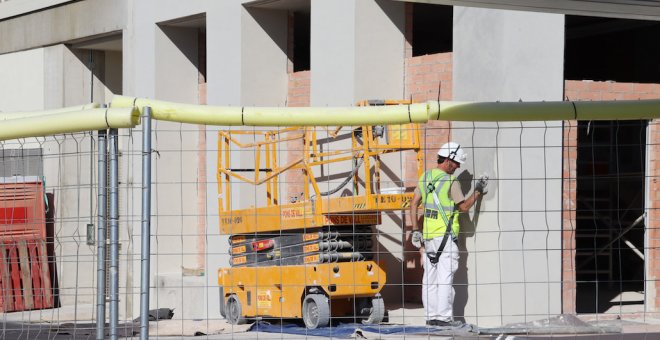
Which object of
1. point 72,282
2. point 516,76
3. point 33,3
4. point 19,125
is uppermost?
point 33,3

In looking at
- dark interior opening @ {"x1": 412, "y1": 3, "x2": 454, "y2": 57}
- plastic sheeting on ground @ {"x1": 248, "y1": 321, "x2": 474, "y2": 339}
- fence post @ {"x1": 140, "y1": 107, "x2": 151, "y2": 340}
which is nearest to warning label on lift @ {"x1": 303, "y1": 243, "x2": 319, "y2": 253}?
plastic sheeting on ground @ {"x1": 248, "y1": 321, "x2": 474, "y2": 339}

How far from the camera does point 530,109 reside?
718 cm

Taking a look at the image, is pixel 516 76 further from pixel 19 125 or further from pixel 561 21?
pixel 19 125

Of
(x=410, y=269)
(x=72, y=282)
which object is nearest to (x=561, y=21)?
(x=410, y=269)

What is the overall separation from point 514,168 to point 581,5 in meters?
4.71

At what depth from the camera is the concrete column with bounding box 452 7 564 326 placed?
39.4 ft

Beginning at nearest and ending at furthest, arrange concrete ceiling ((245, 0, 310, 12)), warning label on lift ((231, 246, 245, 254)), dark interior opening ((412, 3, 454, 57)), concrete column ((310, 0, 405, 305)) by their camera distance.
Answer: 1. warning label on lift ((231, 246, 245, 254))
2. concrete column ((310, 0, 405, 305))
3. concrete ceiling ((245, 0, 310, 12))
4. dark interior opening ((412, 3, 454, 57))

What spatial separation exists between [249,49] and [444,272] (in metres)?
5.68

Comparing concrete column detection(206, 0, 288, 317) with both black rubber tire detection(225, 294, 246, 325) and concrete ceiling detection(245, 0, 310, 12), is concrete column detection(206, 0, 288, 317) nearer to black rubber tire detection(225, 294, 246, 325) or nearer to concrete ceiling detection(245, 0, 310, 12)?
concrete ceiling detection(245, 0, 310, 12)

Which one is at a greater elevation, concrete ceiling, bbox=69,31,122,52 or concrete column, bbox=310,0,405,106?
concrete ceiling, bbox=69,31,122,52

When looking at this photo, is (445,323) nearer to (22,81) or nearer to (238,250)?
(238,250)

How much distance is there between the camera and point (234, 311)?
13.8 metres

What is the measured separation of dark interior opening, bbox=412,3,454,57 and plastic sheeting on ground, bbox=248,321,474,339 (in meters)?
5.91

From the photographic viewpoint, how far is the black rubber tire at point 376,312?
12.3 meters
